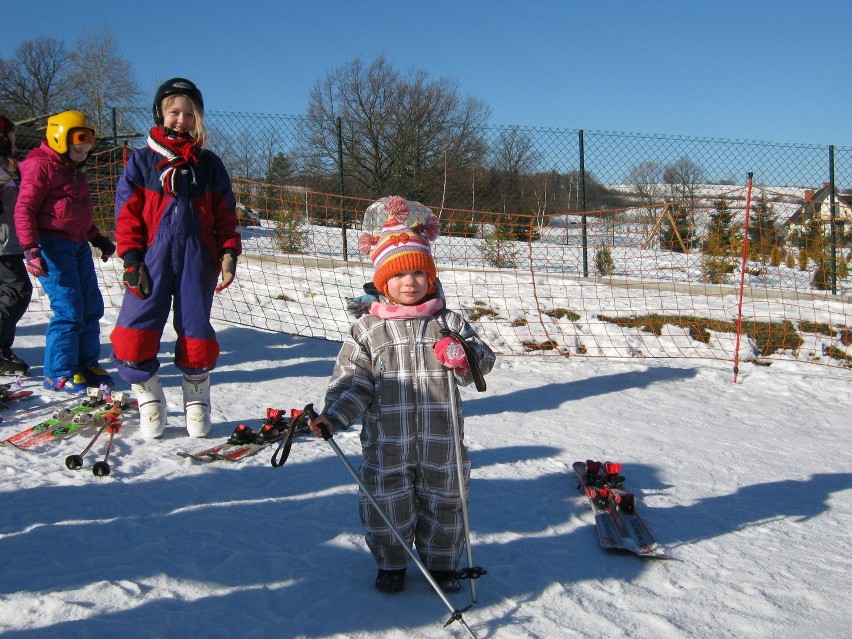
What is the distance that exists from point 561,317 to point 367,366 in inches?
251

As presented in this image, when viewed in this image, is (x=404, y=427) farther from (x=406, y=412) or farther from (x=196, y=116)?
(x=196, y=116)

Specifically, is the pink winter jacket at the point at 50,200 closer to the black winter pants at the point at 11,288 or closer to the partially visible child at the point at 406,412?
the black winter pants at the point at 11,288

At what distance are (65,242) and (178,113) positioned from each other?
4.86ft

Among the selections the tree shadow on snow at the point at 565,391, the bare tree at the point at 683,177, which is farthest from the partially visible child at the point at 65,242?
the bare tree at the point at 683,177

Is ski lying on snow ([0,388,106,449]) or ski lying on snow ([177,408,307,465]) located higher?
ski lying on snow ([0,388,106,449])

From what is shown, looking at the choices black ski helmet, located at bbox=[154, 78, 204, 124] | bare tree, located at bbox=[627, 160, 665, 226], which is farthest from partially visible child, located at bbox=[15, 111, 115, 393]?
bare tree, located at bbox=[627, 160, 665, 226]

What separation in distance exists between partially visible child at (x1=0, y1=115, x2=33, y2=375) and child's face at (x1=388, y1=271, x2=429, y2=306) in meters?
3.50

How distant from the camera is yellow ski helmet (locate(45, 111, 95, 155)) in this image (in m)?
4.52

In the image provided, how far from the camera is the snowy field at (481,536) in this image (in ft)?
8.15

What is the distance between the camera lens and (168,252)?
12.6 feet

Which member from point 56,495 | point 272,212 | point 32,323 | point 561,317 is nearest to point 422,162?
point 272,212

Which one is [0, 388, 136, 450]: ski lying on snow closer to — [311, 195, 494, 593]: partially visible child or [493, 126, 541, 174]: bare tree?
[311, 195, 494, 593]: partially visible child

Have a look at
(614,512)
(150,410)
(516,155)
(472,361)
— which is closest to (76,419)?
(150,410)

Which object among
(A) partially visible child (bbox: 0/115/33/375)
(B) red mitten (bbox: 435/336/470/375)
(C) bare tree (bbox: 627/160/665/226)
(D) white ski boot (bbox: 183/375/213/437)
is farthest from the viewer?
(C) bare tree (bbox: 627/160/665/226)
